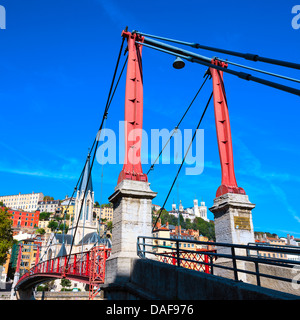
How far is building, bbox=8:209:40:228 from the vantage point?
13438cm

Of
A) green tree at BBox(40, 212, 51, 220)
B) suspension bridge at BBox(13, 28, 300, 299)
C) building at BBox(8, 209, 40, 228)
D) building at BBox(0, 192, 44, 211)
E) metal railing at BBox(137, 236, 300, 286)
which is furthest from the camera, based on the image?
building at BBox(0, 192, 44, 211)

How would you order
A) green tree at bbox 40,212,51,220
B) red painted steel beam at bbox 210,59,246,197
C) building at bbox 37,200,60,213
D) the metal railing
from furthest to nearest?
building at bbox 37,200,60,213 < green tree at bbox 40,212,51,220 < red painted steel beam at bbox 210,59,246,197 < the metal railing

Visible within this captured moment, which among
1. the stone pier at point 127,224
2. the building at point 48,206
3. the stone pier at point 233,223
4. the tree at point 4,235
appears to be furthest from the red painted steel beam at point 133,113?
the building at point 48,206

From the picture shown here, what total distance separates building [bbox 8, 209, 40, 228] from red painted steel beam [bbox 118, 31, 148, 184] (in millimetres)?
140516

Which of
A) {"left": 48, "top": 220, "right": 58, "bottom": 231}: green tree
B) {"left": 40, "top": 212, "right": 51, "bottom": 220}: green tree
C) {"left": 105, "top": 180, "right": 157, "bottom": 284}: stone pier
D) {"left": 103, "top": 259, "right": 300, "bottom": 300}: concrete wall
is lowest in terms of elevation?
{"left": 103, "top": 259, "right": 300, "bottom": 300}: concrete wall

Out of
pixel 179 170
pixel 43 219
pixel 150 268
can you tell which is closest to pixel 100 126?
pixel 179 170

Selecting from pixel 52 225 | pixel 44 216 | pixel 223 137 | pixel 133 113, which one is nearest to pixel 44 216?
pixel 44 216

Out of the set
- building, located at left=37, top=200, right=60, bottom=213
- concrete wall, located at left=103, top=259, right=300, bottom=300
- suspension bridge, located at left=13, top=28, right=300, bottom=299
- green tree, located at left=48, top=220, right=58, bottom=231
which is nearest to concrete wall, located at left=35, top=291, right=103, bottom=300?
suspension bridge, located at left=13, top=28, right=300, bottom=299

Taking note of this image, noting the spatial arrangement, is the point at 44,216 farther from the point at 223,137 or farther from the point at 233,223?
the point at 233,223

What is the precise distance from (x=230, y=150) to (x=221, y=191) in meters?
1.89

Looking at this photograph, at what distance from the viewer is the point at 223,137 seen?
37.7 ft

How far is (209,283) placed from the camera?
4695 millimetres
